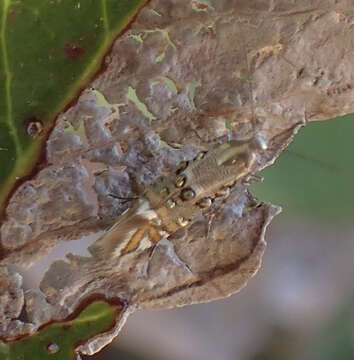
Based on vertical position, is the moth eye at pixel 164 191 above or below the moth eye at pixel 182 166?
below

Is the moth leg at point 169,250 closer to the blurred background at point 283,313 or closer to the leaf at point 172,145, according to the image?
the leaf at point 172,145

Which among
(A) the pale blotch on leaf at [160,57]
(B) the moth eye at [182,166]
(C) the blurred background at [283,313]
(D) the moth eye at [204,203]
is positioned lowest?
(C) the blurred background at [283,313]

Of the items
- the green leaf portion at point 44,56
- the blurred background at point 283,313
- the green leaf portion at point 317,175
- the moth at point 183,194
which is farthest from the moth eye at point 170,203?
the blurred background at point 283,313

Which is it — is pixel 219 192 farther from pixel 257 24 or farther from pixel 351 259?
pixel 351 259

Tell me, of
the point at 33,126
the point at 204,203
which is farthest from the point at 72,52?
the point at 204,203

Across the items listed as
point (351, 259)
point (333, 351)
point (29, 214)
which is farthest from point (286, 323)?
point (29, 214)

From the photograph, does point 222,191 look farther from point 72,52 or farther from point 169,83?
point 72,52

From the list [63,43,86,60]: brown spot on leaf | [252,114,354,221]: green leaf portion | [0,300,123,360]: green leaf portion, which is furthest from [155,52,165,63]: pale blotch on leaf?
[0,300,123,360]: green leaf portion
